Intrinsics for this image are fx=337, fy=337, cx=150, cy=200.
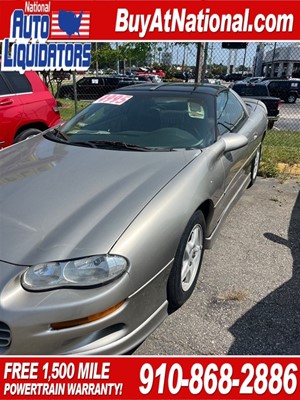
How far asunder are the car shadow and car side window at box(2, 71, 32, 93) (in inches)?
176

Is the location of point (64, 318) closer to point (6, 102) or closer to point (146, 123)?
point (146, 123)

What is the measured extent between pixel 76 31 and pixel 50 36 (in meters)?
0.56

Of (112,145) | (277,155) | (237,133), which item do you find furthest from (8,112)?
(277,155)

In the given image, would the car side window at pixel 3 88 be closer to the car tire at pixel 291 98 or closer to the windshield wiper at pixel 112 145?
the windshield wiper at pixel 112 145

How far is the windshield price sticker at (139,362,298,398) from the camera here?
1890 millimetres

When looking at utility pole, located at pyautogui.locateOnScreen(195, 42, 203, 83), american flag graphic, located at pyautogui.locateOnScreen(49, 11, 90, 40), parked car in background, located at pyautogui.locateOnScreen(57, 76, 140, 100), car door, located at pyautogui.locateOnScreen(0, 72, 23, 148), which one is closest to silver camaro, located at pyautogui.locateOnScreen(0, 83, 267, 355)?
car door, located at pyautogui.locateOnScreen(0, 72, 23, 148)

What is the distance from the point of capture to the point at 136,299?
1.78 metres

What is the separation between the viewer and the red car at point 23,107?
15.8 feet

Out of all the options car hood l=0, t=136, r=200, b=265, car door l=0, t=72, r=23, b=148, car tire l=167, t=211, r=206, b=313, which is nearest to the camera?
car hood l=0, t=136, r=200, b=265

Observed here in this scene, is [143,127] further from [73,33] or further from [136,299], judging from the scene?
[73,33]

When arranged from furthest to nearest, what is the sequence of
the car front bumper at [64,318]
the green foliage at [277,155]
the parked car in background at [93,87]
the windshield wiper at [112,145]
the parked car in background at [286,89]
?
Result: the parked car in background at [286,89]
the parked car in background at [93,87]
the green foliage at [277,155]
the windshield wiper at [112,145]
the car front bumper at [64,318]

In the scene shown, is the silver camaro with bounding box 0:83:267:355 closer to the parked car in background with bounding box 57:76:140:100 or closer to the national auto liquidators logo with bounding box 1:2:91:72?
the national auto liquidators logo with bounding box 1:2:91:72

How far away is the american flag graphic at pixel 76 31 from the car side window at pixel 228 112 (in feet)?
14.6


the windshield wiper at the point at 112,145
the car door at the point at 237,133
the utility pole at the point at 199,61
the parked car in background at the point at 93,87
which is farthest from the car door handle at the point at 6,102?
the parked car in background at the point at 93,87
